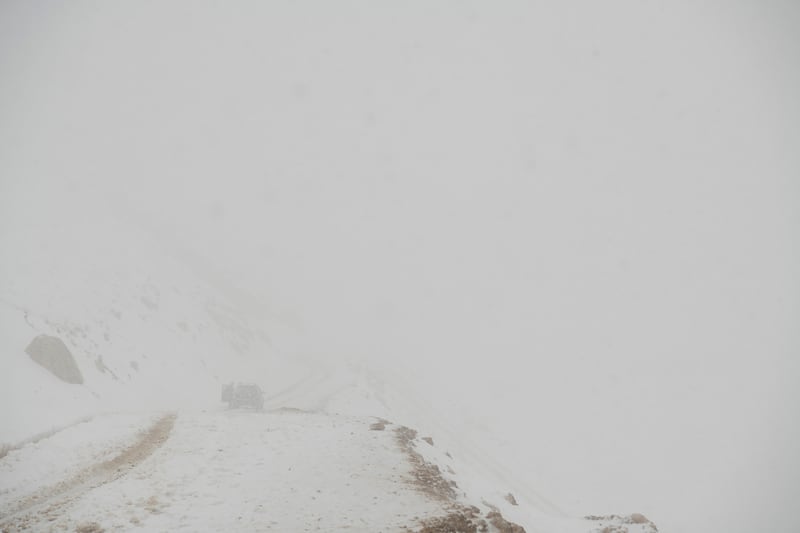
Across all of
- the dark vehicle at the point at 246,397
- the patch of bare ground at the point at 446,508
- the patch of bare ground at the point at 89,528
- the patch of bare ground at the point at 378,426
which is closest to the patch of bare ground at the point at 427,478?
the patch of bare ground at the point at 446,508

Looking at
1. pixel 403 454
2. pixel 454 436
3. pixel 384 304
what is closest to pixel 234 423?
pixel 403 454

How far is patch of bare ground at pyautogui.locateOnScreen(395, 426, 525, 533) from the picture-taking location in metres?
9.43

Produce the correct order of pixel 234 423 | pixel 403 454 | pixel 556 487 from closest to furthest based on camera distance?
pixel 403 454 < pixel 234 423 < pixel 556 487

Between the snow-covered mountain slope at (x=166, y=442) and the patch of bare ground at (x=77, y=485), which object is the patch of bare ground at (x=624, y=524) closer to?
the snow-covered mountain slope at (x=166, y=442)

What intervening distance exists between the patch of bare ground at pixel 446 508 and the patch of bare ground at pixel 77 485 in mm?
7813

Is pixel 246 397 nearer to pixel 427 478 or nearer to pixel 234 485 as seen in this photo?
pixel 234 485

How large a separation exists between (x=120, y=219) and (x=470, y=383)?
74.1 metres

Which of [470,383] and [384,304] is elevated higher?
[384,304]

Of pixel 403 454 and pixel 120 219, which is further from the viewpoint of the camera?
pixel 120 219

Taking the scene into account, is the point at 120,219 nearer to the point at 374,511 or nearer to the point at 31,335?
the point at 31,335

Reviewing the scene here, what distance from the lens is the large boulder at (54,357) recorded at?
22500 millimetres

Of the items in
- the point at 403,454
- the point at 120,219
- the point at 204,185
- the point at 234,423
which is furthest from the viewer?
the point at 204,185

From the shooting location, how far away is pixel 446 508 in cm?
1058

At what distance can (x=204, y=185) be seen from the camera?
513ft
